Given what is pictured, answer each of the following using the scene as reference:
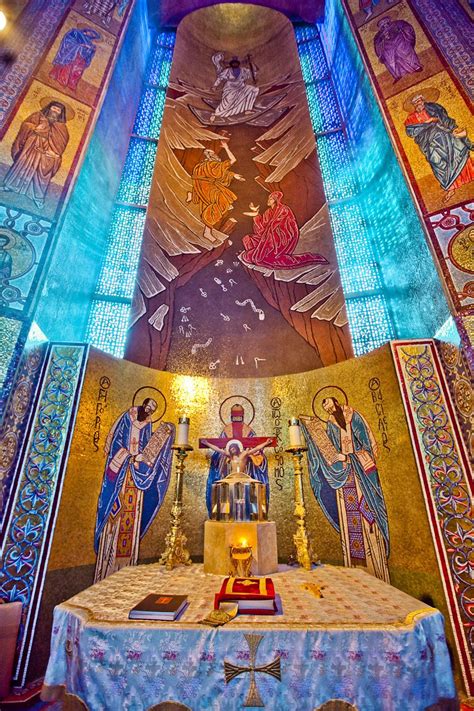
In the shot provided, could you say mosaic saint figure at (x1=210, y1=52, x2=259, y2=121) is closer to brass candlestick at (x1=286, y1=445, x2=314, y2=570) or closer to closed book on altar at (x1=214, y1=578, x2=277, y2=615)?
brass candlestick at (x1=286, y1=445, x2=314, y2=570)

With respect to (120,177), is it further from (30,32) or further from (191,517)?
(191,517)

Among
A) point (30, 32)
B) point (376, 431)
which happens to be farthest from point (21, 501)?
point (30, 32)

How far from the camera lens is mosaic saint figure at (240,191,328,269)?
556 cm

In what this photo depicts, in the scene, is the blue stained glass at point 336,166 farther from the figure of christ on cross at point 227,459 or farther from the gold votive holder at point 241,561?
the gold votive holder at point 241,561

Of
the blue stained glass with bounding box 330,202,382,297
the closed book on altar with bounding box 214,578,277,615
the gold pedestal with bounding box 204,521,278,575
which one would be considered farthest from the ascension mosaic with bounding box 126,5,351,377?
the closed book on altar with bounding box 214,578,277,615

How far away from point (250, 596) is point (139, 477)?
A: 2164 mm

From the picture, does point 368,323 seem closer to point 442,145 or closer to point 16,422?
point 442,145

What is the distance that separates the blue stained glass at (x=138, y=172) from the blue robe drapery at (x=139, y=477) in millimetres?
4196

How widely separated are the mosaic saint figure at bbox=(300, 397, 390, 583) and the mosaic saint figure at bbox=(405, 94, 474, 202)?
2827mm

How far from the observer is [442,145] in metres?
4.05

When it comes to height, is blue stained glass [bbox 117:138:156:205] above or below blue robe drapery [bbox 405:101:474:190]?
above

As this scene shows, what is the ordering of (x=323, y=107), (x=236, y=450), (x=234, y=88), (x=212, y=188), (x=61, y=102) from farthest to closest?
1. (x=234, y=88)
2. (x=323, y=107)
3. (x=212, y=188)
4. (x=61, y=102)
5. (x=236, y=450)

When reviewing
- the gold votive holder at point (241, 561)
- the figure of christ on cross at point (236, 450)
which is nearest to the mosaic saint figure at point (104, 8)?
the figure of christ on cross at point (236, 450)

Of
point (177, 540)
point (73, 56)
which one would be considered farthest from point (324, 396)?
point (73, 56)
